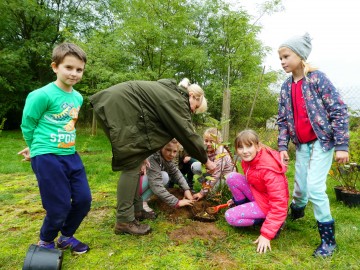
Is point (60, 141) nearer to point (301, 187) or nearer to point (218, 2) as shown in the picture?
point (301, 187)

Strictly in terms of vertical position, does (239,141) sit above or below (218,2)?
below

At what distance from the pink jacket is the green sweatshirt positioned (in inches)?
63.8

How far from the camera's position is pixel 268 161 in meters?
2.60

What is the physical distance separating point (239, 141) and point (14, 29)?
17.7 meters

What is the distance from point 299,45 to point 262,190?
4.32 ft

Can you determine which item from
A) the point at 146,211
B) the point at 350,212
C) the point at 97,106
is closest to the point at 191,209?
the point at 146,211

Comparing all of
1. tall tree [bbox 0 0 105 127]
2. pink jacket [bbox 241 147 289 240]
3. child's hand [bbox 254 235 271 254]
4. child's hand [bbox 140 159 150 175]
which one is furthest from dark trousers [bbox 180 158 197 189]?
tall tree [bbox 0 0 105 127]

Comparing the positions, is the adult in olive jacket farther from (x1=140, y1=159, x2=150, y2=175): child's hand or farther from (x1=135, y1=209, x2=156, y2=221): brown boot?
(x1=135, y1=209, x2=156, y2=221): brown boot

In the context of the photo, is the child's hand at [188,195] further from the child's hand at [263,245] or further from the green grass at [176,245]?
the child's hand at [263,245]

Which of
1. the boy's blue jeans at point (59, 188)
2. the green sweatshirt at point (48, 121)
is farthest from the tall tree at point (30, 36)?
the boy's blue jeans at point (59, 188)

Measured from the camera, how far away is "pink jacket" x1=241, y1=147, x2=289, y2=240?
245 centimetres

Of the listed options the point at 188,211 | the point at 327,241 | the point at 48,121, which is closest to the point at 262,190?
the point at 327,241

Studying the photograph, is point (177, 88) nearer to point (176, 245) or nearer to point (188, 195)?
point (188, 195)

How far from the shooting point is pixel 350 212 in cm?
345
